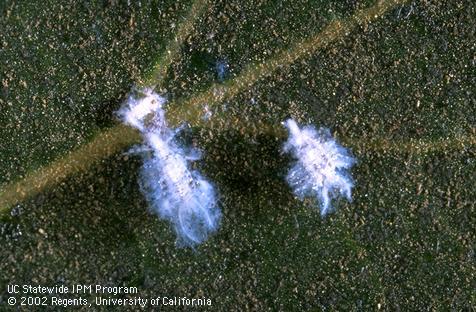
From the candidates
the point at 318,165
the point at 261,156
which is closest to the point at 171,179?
the point at 261,156

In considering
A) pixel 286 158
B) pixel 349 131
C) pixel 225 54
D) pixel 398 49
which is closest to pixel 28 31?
pixel 225 54

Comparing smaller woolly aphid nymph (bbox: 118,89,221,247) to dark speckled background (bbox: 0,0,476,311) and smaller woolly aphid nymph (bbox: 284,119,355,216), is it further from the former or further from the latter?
smaller woolly aphid nymph (bbox: 284,119,355,216)

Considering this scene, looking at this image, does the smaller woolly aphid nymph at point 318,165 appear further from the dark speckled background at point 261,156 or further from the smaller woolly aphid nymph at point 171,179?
the smaller woolly aphid nymph at point 171,179

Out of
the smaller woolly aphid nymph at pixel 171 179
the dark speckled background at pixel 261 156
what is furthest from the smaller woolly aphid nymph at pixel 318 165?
the smaller woolly aphid nymph at pixel 171 179

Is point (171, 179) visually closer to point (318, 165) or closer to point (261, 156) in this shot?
point (261, 156)

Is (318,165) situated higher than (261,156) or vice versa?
(261,156)

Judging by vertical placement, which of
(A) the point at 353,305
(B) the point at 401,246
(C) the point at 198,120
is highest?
(C) the point at 198,120

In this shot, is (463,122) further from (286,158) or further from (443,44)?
(286,158)
